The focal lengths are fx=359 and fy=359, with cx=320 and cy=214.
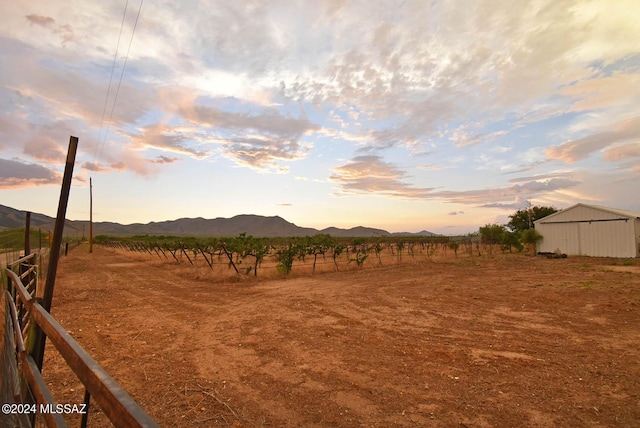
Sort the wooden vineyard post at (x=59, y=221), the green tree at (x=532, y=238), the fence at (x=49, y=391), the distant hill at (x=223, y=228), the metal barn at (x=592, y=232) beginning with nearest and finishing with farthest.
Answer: the fence at (x=49, y=391) < the wooden vineyard post at (x=59, y=221) < the metal barn at (x=592, y=232) < the green tree at (x=532, y=238) < the distant hill at (x=223, y=228)

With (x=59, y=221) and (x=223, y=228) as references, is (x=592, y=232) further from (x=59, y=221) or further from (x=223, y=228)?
(x=223, y=228)

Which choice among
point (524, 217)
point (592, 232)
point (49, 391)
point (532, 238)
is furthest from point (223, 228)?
point (49, 391)

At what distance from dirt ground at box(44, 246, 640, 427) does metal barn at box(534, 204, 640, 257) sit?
13.3 metres

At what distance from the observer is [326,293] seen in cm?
1243

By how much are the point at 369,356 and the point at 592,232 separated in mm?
25136

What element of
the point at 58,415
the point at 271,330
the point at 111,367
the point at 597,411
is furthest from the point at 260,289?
the point at 58,415

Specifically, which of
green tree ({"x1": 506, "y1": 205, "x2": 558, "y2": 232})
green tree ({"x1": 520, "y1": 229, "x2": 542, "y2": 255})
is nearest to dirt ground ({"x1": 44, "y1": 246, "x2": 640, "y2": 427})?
green tree ({"x1": 520, "y1": 229, "x2": 542, "y2": 255})

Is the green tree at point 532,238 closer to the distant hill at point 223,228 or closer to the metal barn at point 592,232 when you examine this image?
the metal barn at point 592,232

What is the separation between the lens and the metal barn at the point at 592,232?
22.1 m

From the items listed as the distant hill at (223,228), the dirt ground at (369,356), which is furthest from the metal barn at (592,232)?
the distant hill at (223,228)

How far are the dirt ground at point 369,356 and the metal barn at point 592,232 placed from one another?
13258mm

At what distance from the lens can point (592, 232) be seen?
24141mm

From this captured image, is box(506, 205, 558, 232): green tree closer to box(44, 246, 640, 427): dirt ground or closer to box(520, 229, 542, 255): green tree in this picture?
box(520, 229, 542, 255): green tree

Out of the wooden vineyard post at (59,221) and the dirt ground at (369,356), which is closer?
the wooden vineyard post at (59,221)
